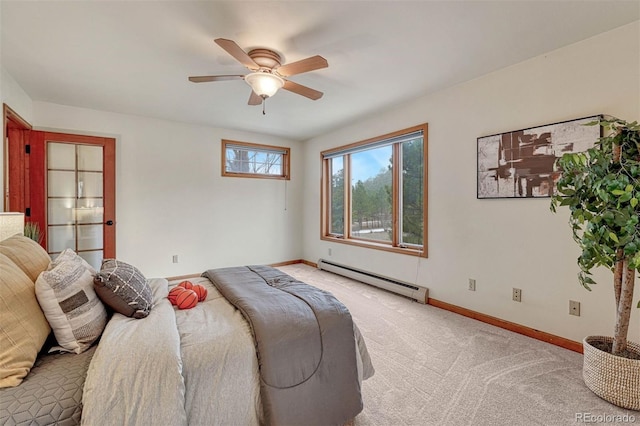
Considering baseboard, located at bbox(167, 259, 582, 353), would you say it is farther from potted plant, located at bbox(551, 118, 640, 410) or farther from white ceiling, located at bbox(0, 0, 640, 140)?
white ceiling, located at bbox(0, 0, 640, 140)

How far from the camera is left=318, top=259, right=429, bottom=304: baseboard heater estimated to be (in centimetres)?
351

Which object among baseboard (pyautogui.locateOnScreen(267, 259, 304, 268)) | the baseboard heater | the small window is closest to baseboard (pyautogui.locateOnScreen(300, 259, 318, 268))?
baseboard (pyautogui.locateOnScreen(267, 259, 304, 268))

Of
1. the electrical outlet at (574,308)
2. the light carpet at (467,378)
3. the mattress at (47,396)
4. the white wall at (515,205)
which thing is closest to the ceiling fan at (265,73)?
the white wall at (515,205)

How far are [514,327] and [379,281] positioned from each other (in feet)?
5.47

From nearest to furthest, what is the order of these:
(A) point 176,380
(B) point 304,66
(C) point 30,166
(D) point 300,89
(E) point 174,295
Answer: (A) point 176,380
(E) point 174,295
(B) point 304,66
(D) point 300,89
(C) point 30,166

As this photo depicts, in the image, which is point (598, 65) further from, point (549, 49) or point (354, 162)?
point (354, 162)

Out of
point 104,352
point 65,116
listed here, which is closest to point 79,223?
point 65,116

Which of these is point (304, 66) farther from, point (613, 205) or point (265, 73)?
point (613, 205)

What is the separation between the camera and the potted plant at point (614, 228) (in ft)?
5.19

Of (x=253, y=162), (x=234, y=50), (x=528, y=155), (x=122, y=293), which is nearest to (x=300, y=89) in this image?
(x=234, y=50)

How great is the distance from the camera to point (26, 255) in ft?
4.78

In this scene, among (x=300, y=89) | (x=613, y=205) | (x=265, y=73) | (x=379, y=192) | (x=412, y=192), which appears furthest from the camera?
(x=379, y=192)

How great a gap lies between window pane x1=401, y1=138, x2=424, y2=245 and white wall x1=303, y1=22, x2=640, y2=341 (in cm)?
24

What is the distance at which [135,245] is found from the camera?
4184 millimetres
